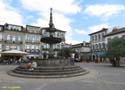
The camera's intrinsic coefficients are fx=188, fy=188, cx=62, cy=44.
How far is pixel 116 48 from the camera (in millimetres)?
30672

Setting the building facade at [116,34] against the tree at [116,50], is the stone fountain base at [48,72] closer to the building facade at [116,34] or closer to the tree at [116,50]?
the tree at [116,50]

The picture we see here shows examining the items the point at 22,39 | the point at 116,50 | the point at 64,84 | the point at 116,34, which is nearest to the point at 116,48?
the point at 116,50

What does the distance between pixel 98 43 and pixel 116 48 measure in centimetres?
2893

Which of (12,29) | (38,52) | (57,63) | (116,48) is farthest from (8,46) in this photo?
(57,63)

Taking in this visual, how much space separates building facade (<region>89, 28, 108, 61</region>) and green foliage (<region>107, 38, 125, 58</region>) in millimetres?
22461

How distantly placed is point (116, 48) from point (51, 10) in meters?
14.0

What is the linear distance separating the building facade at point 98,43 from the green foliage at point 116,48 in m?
22.5

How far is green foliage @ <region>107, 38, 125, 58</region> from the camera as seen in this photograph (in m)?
30.0

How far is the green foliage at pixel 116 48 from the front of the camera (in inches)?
1181

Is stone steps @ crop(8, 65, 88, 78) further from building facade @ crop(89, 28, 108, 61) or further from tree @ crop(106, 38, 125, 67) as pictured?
building facade @ crop(89, 28, 108, 61)

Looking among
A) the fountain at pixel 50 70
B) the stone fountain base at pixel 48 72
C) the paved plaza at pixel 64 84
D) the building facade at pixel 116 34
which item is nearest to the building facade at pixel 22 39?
the building facade at pixel 116 34

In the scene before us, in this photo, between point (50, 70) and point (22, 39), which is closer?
point (50, 70)

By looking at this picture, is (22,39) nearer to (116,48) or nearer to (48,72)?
(116,48)

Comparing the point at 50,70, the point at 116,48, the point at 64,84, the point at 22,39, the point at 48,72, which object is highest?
the point at 22,39
